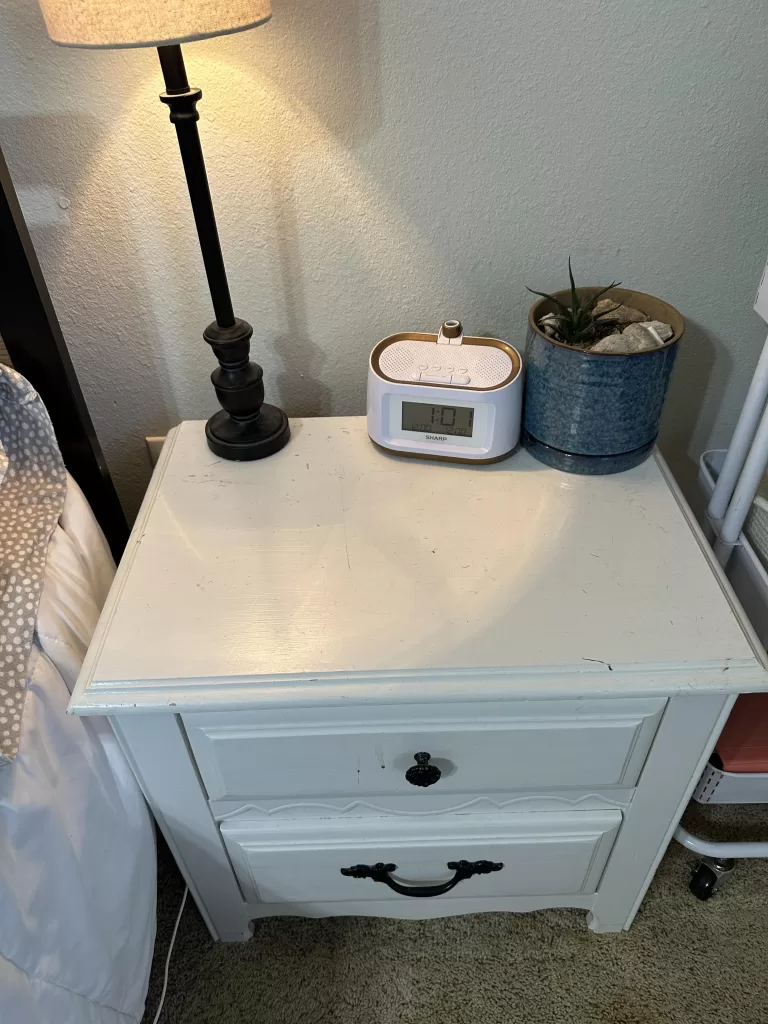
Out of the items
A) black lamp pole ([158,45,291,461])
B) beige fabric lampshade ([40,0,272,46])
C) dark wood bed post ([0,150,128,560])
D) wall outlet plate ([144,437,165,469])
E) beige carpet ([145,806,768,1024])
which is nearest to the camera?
beige fabric lampshade ([40,0,272,46])

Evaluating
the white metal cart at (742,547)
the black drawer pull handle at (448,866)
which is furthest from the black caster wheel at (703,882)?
the black drawer pull handle at (448,866)

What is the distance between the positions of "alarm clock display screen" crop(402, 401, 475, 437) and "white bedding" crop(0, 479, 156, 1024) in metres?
0.41

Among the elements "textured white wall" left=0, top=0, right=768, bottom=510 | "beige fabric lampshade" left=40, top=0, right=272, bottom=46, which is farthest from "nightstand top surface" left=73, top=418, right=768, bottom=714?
"beige fabric lampshade" left=40, top=0, right=272, bottom=46

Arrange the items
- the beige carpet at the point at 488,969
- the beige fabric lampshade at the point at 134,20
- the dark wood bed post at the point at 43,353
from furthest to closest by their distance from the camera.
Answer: the beige carpet at the point at 488,969 → the dark wood bed post at the point at 43,353 → the beige fabric lampshade at the point at 134,20

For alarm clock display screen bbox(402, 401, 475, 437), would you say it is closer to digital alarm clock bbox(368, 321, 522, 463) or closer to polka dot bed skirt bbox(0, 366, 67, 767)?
digital alarm clock bbox(368, 321, 522, 463)

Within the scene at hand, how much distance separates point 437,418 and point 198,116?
1.28 ft

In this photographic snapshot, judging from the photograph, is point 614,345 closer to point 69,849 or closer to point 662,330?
point 662,330

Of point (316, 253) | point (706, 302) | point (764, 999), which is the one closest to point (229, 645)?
point (316, 253)

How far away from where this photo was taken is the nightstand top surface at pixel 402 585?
0.65 metres

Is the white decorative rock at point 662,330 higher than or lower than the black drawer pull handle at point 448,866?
higher

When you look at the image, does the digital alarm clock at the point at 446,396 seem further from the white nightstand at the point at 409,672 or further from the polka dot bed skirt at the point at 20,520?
the polka dot bed skirt at the point at 20,520

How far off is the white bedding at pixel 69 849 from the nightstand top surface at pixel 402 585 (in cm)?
7

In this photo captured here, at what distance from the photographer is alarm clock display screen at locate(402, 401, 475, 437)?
33.1 inches

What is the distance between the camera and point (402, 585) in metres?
0.73
